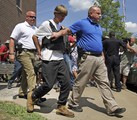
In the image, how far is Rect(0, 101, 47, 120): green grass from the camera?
19.1ft

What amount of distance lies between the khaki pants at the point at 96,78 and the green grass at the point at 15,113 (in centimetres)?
104

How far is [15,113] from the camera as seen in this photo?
6.11 meters

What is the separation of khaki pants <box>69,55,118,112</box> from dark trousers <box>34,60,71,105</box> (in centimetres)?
52

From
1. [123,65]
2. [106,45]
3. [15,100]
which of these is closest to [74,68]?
[106,45]

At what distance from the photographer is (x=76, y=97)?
22.0 ft

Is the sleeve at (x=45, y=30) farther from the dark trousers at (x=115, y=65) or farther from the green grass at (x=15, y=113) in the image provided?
the dark trousers at (x=115, y=65)

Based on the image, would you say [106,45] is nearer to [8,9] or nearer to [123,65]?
[123,65]

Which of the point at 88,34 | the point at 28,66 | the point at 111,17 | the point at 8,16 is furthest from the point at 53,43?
the point at 111,17

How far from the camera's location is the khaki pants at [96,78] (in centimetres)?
652

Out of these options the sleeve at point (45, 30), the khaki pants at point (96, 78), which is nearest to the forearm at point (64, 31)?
the sleeve at point (45, 30)

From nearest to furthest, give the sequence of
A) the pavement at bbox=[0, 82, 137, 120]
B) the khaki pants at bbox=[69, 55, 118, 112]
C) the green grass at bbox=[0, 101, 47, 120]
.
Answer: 1. the green grass at bbox=[0, 101, 47, 120]
2. the pavement at bbox=[0, 82, 137, 120]
3. the khaki pants at bbox=[69, 55, 118, 112]

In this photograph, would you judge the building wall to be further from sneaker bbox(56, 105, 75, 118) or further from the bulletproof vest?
sneaker bbox(56, 105, 75, 118)

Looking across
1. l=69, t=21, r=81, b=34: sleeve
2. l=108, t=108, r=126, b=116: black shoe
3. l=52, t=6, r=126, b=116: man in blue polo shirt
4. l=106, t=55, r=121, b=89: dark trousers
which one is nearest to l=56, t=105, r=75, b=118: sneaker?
l=52, t=6, r=126, b=116: man in blue polo shirt

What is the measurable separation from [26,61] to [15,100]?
0.89 meters
